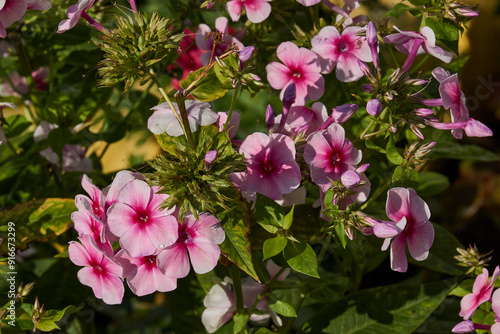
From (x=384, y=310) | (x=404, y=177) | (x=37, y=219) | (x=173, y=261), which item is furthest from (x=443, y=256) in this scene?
(x=37, y=219)

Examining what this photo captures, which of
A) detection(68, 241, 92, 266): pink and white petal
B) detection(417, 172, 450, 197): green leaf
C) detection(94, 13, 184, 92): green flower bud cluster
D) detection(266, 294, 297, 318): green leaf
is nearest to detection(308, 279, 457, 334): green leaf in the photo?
detection(266, 294, 297, 318): green leaf

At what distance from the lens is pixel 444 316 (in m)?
1.05

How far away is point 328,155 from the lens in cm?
70

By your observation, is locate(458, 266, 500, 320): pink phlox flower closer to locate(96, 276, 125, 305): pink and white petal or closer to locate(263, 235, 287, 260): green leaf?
locate(263, 235, 287, 260): green leaf

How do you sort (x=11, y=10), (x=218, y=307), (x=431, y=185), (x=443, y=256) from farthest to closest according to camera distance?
1. (x=431, y=185)
2. (x=443, y=256)
3. (x=218, y=307)
4. (x=11, y=10)

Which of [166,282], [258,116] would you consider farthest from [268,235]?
[258,116]

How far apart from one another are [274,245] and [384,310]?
1.00 ft

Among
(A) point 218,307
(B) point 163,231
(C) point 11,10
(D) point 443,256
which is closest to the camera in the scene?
(B) point 163,231

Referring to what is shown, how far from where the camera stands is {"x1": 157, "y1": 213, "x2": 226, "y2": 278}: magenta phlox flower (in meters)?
0.66

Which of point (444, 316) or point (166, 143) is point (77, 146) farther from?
point (444, 316)

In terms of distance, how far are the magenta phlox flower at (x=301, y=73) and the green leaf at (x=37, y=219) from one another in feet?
1.18

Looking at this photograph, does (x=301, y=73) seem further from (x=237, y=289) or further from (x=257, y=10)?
(x=237, y=289)

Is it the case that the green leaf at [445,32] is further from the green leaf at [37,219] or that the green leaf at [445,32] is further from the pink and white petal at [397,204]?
the green leaf at [37,219]

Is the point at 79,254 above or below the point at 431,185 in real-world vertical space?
above
